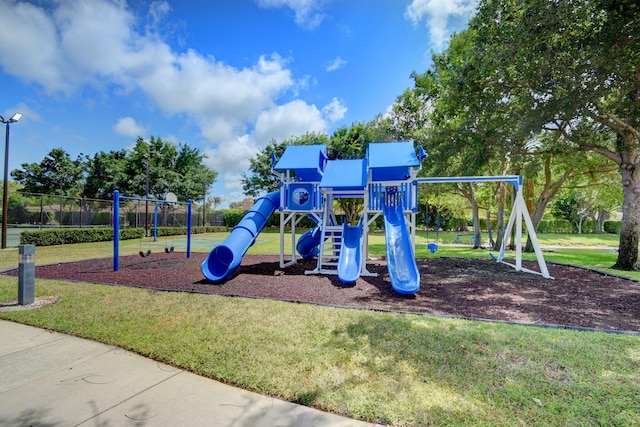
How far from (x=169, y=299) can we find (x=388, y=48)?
10.3 meters

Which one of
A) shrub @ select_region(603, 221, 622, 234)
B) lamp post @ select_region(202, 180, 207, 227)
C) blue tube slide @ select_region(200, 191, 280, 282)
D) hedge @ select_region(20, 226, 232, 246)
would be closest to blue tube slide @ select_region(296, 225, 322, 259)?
blue tube slide @ select_region(200, 191, 280, 282)

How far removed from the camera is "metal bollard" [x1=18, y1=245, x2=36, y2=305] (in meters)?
5.08

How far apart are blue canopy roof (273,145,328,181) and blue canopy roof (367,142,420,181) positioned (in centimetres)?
157

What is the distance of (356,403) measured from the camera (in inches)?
96.3

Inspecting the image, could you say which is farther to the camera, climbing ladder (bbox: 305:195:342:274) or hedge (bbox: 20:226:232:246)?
hedge (bbox: 20:226:232:246)

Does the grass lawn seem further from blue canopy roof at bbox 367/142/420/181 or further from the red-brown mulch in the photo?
blue canopy roof at bbox 367/142/420/181

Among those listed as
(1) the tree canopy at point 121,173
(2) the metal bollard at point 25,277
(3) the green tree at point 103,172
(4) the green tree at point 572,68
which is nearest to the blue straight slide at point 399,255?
(4) the green tree at point 572,68

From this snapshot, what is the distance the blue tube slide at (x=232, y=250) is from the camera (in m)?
7.21

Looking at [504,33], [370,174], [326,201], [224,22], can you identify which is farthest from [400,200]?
[224,22]

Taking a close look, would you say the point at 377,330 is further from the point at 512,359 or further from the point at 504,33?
the point at 504,33

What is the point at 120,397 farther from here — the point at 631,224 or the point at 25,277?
the point at 631,224

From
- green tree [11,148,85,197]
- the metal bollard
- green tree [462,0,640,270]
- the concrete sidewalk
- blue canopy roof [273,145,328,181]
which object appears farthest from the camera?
green tree [11,148,85,197]

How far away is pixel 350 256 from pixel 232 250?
3026mm

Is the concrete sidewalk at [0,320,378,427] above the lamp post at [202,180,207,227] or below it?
below
